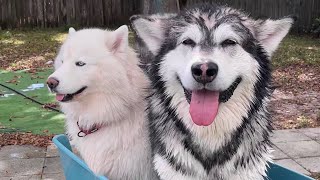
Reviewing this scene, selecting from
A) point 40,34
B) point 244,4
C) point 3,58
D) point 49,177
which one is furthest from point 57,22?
point 49,177

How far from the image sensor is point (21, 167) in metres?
4.19

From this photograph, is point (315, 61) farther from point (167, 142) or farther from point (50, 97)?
point (167, 142)

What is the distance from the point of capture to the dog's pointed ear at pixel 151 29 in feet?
8.02

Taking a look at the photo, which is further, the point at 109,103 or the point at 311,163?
the point at 311,163

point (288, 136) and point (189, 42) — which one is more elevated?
point (189, 42)

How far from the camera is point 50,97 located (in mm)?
6594

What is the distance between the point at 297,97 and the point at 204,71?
506 centimetres

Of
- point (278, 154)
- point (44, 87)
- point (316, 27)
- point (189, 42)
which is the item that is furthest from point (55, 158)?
point (316, 27)

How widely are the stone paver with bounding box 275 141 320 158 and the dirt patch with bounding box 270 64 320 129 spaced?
318 mm

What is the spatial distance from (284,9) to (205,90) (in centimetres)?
1232

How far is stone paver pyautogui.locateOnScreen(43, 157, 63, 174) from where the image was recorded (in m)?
4.10

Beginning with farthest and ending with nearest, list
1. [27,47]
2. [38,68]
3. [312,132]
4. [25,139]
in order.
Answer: [27,47] → [38,68] → [312,132] → [25,139]

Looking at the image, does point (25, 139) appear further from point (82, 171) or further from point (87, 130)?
point (82, 171)

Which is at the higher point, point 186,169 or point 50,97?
point 186,169
